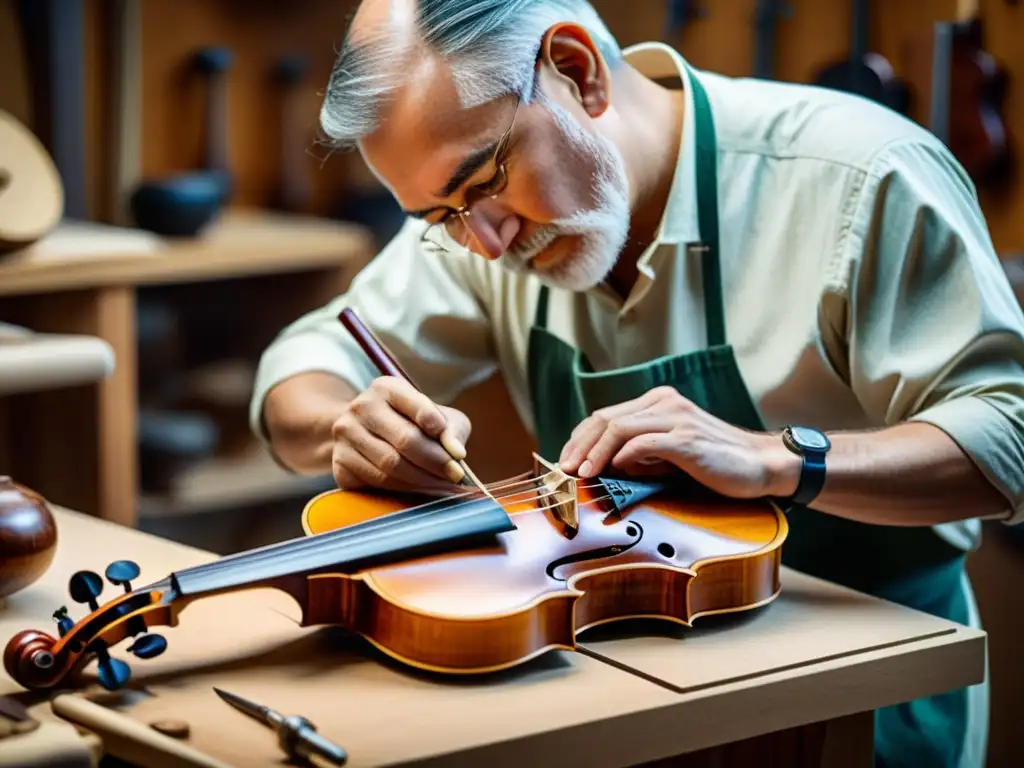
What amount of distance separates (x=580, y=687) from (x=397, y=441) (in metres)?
0.34

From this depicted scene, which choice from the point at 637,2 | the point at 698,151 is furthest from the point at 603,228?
the point at 637,2

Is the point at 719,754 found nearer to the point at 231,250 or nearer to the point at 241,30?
the point at 231,250

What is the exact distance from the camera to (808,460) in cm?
151

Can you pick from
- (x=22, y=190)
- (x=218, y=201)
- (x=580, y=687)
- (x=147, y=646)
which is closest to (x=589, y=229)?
(x=580, y=687)

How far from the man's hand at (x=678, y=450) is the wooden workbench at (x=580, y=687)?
0.13 metres

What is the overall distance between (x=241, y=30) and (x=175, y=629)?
2.26 meters

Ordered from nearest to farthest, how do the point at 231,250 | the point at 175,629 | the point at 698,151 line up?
1. the point at 175,629
2. the point at 698,151
3. the point at 231,250

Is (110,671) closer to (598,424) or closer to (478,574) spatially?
(478,574)

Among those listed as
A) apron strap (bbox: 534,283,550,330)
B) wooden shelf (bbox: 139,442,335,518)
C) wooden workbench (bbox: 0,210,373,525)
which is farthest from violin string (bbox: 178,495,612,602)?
wooden shelf (bbox: 139,442,335,518)

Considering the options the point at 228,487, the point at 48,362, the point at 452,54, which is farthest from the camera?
the point at 228,487

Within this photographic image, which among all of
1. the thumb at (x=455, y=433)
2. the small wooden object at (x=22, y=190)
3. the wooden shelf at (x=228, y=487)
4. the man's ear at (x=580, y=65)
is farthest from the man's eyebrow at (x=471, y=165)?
the wooden shelf at (x=228, y=487)

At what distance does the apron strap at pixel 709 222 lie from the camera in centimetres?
181

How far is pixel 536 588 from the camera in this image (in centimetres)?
130

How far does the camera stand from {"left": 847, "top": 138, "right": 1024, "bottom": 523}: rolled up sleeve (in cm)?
158
